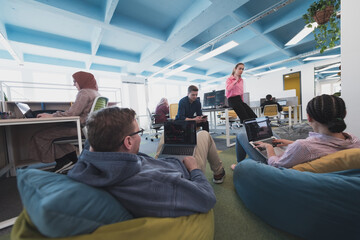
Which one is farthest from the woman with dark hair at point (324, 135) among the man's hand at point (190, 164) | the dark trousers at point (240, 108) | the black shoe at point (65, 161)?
the black shoe at point (65, 161)

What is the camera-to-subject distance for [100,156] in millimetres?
513

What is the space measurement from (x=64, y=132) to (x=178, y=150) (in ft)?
4.42

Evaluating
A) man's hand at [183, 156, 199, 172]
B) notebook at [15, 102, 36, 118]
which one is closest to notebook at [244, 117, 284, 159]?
man's hand at [183, 156, 199, 172]

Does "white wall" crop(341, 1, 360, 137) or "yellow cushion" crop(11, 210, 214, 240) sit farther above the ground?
"white wall" crop(341, 1, 360, 137)

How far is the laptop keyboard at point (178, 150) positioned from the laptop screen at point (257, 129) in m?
0.66

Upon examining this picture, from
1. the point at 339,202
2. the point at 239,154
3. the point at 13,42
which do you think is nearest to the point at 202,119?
the point at 239,154

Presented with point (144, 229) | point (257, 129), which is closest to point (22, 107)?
point (144, 229)

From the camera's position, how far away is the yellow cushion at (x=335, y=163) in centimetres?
65

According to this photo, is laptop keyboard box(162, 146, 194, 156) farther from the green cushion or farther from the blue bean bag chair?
the green cushion

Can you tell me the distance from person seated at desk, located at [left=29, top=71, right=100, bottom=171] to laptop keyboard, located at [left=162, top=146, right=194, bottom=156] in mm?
1072

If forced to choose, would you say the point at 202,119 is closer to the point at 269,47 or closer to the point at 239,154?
the point at 239,154

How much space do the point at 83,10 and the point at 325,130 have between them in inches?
176

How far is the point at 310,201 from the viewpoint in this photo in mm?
669

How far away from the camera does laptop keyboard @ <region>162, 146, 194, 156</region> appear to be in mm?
1167
